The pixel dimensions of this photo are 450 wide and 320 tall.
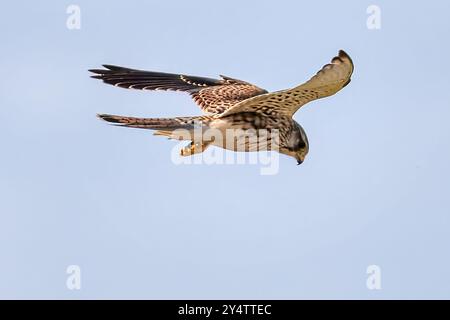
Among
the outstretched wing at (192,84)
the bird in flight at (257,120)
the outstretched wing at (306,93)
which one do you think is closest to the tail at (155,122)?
the bird in flight at (257,120)

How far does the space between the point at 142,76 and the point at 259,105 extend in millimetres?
2959

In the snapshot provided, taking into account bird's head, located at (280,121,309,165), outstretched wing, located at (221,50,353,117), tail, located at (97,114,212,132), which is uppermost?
outstretched wing, located at (221,50,353,117)

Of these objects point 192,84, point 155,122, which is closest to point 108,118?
point 155,122

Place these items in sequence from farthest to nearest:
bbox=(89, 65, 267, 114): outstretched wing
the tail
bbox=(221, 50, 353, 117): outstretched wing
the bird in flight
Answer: bbox=(89, 65, 267, 114): outstretched wing, the tail, the bird in flight, bbox=(221, 50, 353, 117): outstretched wing

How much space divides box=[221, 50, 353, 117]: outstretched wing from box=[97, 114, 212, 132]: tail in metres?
0.38

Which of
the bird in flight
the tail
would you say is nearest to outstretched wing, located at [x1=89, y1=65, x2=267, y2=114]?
the bird in flight

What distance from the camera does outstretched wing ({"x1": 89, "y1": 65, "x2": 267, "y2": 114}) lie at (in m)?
13.8

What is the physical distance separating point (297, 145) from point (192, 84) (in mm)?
2384

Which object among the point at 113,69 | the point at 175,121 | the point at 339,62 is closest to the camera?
the point at 339,62

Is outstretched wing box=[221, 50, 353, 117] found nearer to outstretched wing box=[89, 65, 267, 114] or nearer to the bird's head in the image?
the bird's head

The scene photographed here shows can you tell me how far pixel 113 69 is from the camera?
14.4 m
